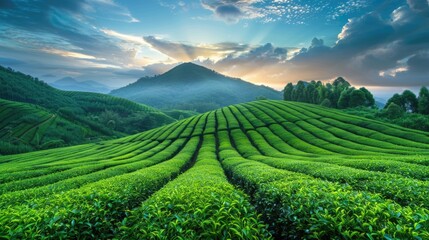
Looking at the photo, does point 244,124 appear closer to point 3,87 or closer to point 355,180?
point 355,180

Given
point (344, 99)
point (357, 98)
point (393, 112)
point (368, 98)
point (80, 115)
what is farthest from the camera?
point (80, 115)

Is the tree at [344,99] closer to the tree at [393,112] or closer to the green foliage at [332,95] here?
the green foliage at [332,95]

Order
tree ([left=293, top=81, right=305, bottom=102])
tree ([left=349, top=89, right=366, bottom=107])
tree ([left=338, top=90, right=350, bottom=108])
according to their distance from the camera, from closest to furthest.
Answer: tree ([left=349, top=89, right=366, bottom=107]) → tree ([left=338, top=90, right=350, bottom=108]) → tree ([left=293, top=81, right=305, bottom=102])

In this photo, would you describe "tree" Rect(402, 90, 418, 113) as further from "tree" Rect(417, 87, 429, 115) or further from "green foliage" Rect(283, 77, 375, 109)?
"green foliage" Rect(283, 77, 375, 109)

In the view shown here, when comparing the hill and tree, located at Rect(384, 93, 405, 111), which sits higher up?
tree, located at Rect(384, 93, 405, 111)

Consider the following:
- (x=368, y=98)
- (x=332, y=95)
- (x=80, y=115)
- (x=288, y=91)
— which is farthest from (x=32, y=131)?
(x=368, y=98)

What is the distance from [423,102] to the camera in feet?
259

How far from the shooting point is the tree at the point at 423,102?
78375mm

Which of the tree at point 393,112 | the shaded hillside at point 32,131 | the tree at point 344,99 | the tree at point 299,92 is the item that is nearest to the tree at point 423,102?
the tree at point 393,112

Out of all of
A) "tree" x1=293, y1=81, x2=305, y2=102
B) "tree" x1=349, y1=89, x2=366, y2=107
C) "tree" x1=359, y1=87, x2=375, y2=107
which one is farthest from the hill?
"tree" x1=359, y1=87, x2=375, y2=107

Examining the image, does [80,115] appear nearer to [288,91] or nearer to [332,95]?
[288,91]

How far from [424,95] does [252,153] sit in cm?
8269

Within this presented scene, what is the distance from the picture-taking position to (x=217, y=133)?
6656 cm

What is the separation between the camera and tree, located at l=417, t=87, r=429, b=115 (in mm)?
78375
